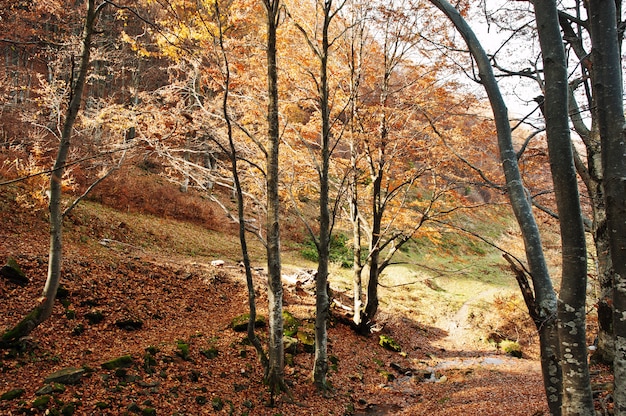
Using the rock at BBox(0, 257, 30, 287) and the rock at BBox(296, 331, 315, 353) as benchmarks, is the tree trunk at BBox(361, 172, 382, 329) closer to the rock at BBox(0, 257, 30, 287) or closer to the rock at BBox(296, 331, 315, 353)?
the rock at BBox(296, 331, 315, 353)

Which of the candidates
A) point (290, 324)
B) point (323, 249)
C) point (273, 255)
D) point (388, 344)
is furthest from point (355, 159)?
point (388, 344)

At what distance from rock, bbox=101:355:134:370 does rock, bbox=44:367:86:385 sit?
1.30ft

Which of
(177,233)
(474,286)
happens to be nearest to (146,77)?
(177,233)

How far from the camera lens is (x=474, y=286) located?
17188mm

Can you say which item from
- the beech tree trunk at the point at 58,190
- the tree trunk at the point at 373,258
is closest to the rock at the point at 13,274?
the beech tree trunk at the point at 58,190

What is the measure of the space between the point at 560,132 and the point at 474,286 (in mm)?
16173

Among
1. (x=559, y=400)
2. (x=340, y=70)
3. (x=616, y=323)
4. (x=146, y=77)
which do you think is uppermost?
(x=146, y=77)

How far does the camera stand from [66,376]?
15.4 ft

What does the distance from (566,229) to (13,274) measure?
8.77 m

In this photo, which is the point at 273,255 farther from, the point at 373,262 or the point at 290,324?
the point at 373,262

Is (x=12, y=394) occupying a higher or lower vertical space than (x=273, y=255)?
lower

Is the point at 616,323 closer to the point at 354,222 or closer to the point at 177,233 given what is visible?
the point at 354,222

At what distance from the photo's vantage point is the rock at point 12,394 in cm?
408

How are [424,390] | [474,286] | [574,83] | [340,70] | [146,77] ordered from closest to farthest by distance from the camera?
[574,83] → [424,390] → [340,70] → [474,286] → [146,77]
